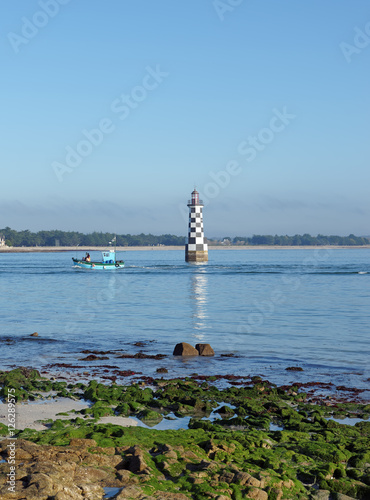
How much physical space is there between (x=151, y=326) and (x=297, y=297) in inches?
713

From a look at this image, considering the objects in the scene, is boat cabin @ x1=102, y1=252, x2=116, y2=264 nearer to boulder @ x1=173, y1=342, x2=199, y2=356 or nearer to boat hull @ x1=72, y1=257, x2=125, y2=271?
boat hull @ x1=72, y1=257, x2=125, y2=271

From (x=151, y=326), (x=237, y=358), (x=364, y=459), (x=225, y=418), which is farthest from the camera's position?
(x=151, y=326)

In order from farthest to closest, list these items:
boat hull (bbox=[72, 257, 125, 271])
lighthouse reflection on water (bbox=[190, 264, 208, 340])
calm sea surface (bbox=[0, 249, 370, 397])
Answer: boat hull (bbox=[72, 257, 125, 271]) → lighthouse reflection on water (bbox=[190, 264, 208, 340]) → calm sea surface (bbox=[0, 249, 370, 397])

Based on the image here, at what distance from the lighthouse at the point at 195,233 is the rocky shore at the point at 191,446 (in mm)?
74820

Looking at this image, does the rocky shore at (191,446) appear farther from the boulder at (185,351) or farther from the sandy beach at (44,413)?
the boulder at (185,351)

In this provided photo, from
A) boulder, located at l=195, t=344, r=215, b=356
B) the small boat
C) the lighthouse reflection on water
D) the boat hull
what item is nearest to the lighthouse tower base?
the small boat

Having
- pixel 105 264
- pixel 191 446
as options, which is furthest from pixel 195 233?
pixel 191 446

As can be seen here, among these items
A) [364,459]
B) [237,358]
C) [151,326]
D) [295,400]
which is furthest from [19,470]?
[151,326]

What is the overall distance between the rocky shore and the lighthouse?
245 ft

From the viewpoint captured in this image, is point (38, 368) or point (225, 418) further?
point (38, 368)

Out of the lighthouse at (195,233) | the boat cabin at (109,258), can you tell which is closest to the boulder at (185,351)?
the lighthouse at (195,233)

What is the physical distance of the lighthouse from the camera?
3469 inches

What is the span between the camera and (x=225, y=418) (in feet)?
37.4

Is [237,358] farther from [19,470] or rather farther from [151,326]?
[19,470]
